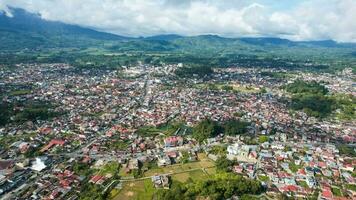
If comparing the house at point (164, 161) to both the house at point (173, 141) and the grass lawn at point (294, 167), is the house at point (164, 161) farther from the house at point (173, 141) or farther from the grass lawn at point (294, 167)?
the grass lawn at point (294, 167)

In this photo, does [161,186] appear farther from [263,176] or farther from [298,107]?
[298,107]

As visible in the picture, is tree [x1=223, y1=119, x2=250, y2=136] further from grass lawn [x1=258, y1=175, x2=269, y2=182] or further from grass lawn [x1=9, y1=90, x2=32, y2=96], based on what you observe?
grass lawn [x1=9, y1=90, x2=32, y2=96]

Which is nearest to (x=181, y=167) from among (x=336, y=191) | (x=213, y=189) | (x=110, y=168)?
(x=213, y=189)

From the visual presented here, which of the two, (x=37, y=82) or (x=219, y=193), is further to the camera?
(x=37, y=82)

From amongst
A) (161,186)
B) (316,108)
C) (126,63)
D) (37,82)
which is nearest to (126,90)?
(37,82)

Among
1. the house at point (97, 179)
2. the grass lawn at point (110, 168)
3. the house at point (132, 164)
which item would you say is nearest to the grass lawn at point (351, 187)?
the house at point (132, 164)

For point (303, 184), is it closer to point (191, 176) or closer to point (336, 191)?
point (336, 191)

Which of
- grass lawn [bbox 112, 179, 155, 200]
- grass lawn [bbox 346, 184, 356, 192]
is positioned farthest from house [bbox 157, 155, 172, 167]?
grass lawn [bbox 346, 184, 356, 192]
